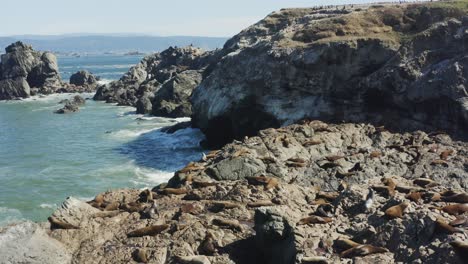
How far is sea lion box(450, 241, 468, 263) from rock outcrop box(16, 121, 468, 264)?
0.31ft

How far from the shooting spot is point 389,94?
1072 inches

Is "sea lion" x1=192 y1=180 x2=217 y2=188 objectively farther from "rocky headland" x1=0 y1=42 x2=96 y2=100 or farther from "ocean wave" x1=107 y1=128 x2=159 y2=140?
"rocky headland" x1=0 y1=42 x2=96 y2=100

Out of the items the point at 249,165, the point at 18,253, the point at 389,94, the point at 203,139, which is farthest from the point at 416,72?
the point at 18,253

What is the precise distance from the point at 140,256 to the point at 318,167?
9.41m

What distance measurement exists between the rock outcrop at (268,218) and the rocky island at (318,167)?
0.13ft

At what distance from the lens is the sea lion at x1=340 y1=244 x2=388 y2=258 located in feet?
33.4

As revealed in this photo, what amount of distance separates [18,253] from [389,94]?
21910 millimetres

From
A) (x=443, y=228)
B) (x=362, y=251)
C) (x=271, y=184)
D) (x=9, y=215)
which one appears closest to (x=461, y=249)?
(x=443, y=228)

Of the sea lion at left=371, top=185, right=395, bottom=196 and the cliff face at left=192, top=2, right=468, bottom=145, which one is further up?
the cliff face at left=192, top=2, right=468, bottom=145

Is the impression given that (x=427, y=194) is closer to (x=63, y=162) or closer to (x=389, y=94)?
(x=389, y=94)

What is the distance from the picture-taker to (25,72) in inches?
3258

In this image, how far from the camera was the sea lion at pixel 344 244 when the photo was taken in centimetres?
1059

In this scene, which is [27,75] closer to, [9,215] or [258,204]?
[9,215]

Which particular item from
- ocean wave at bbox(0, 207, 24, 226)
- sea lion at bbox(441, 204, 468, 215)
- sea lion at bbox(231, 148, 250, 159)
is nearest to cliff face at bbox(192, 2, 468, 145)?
sea lion at bbox(231, 148, 250, 159)
